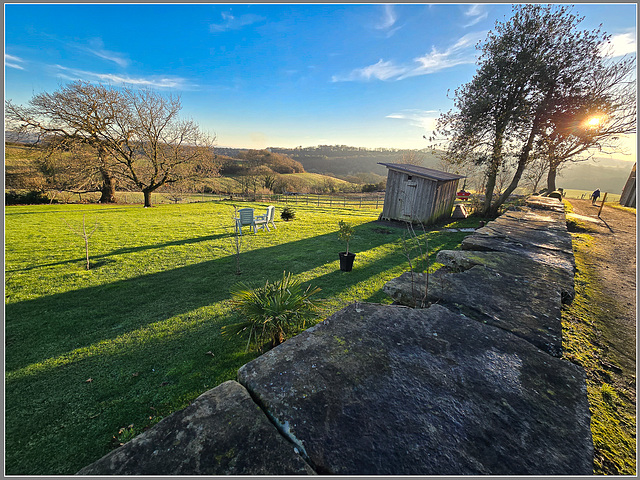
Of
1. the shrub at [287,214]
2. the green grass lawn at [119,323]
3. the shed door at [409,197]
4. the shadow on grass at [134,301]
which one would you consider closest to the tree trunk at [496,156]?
the shed door at [409,197]

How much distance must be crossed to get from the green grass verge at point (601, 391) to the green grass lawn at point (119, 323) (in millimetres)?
2665

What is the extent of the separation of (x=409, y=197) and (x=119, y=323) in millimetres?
12529

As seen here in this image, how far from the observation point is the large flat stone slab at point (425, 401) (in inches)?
31.8

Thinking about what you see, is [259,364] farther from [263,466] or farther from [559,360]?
[559,360]

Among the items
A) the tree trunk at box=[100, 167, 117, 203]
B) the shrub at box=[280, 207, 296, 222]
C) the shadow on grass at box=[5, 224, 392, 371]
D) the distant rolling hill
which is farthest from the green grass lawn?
the distant rolling hill

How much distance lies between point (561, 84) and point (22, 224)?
24.3 metres

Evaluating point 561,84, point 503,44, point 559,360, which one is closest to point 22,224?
point 559,360

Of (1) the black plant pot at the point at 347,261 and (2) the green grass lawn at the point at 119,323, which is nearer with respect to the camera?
(2) the green grass lawn at the point at 119,323

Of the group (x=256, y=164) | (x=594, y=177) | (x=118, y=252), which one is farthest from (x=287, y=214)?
(x=594, y=177)

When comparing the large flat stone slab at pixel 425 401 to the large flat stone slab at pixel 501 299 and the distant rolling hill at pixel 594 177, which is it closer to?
the large flat stone slab at pixel 501 299

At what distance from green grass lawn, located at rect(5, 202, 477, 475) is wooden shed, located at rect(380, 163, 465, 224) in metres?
4.63

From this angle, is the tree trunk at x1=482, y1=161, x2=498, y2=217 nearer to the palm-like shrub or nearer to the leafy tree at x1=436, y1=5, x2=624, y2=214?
the leafy tree at x1=436, y1=5, x2=624, y2=214

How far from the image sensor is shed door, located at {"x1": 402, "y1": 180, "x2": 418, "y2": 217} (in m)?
12.5

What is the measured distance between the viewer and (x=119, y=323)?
11.7 ft
